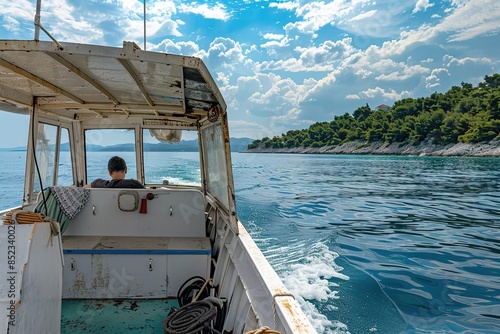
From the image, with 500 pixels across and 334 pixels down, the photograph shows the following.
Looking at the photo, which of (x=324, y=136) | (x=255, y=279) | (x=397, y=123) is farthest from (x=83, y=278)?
(x=324, y=136)

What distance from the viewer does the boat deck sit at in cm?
329

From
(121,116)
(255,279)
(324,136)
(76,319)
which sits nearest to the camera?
(255,279)

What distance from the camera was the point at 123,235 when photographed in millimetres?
4512

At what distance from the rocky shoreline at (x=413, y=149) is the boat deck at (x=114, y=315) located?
8172 cm

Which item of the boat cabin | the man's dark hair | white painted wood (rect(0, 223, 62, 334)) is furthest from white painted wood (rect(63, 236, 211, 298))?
white painted wood (rect(0, 223, 62, 334))

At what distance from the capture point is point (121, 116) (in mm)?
6234

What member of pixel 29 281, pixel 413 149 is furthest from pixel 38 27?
pixel 413 149

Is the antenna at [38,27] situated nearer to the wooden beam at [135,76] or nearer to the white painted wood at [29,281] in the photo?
the wooden beam at [135,76]

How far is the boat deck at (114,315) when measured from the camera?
10.8 feet

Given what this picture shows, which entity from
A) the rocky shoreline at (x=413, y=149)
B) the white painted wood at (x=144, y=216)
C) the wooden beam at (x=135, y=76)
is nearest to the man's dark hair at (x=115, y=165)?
the white painted wood at (x=144, y=216)

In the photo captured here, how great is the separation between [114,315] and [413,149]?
9862 centimetres

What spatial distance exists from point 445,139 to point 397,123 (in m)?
21.4

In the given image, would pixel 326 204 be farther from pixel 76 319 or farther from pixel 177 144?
pixel 76 319

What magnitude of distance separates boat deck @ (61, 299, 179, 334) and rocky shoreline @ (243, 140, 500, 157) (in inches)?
3217
